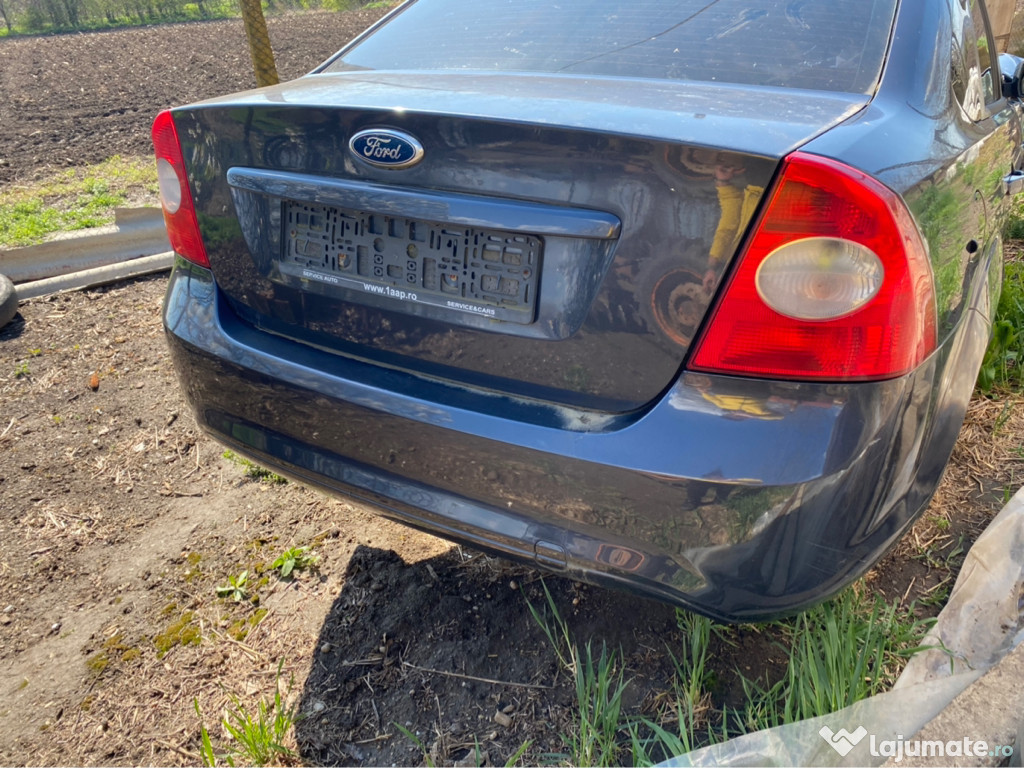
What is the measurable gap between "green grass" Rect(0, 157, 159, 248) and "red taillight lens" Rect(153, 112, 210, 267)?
11.4ft

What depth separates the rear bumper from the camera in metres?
1.25

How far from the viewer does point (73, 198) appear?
18.5 ft

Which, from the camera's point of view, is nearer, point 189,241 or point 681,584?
point 681,584

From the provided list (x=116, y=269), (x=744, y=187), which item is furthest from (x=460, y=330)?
(x=116, y=269)

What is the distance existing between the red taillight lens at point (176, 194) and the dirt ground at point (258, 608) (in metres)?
0.82

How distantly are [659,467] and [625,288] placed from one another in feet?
1.06

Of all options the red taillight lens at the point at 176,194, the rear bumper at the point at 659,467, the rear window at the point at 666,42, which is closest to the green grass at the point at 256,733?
the rear bumper at the point at 659,467

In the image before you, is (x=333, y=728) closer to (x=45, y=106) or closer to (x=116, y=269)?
(x=116, y=269)

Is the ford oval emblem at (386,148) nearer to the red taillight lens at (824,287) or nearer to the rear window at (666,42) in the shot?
the rear window at (666,42)

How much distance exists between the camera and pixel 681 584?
4.52 ft

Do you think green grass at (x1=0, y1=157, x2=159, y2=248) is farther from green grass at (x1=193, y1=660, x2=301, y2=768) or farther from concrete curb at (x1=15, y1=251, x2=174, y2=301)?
green grass at (x1=193, y1=660, x2=301, y2=768)

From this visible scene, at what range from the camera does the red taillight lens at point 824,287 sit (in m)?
1.19

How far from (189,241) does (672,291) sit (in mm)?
1260

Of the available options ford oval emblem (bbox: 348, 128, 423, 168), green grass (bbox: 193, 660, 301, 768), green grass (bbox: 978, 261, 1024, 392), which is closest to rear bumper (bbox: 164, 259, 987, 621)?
ford oval emblem (bbox: 348, 128, 423, 168)
